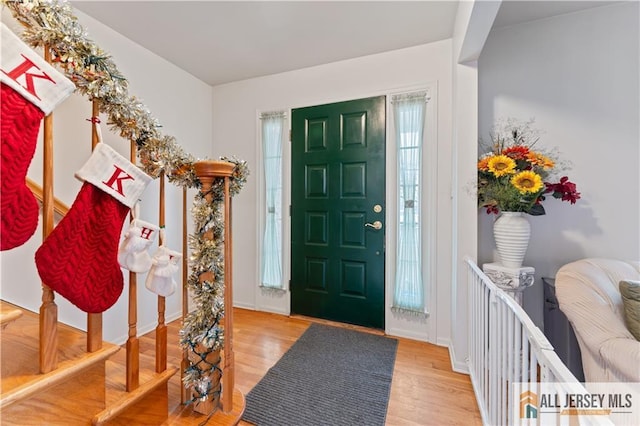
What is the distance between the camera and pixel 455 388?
164cm

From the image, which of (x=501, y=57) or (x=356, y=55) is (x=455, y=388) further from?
(x=356, y=55)

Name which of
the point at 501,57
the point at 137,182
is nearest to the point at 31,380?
the point at 137,182

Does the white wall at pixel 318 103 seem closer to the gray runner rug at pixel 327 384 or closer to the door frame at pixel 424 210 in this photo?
the door frame at pixel 424 210

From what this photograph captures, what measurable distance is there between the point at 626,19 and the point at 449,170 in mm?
1483

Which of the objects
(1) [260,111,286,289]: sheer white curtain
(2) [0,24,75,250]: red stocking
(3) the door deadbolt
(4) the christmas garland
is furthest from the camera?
(1) [260,111,286,289]: sheer white curtain

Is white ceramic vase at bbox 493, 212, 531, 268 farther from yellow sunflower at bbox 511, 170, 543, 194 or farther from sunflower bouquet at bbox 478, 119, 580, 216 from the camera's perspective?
yellow sunflower at bbox 511, 170, 543, 194

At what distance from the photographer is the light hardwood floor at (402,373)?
56.0 inches

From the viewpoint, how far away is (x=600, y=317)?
129cm

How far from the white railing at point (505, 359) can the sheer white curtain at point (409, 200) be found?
0.54 metres

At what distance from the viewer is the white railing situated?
69cm

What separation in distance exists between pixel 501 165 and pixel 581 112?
901mm

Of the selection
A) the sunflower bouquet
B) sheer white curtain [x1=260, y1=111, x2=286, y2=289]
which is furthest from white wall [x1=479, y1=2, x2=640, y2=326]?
sheer white curtain [x1=260, y1=111, x2=286, y2=289]

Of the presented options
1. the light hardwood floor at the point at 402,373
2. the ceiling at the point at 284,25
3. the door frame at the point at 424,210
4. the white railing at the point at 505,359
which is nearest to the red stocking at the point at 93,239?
the light hardwood floor at the point at 402,373

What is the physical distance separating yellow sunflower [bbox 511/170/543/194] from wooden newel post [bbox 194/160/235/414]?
163 centimetres
